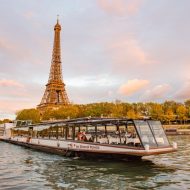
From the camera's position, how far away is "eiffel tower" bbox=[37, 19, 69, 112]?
12900 centimetres

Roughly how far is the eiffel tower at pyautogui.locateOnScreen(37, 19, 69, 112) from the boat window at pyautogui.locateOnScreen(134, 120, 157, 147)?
106890 millimetres

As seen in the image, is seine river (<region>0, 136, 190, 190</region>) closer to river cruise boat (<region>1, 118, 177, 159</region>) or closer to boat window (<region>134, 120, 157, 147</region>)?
river cruise boat (<region>1, 118, 177, 159</region>)

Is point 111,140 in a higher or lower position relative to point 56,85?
lower

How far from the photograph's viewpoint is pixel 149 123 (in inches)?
890

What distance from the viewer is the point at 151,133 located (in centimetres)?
2211

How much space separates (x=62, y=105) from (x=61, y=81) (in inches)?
428

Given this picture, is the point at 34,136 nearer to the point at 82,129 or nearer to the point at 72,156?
the point at 82,129

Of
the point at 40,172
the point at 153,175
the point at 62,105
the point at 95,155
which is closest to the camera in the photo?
the point at 153,175

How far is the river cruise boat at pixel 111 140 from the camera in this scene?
21.5m

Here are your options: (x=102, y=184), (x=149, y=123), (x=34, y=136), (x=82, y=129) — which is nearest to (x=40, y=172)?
(x=102, y=184)

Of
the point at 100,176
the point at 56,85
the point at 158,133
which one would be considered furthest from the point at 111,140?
the point at 56,85

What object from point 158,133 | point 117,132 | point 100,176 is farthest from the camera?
point 117,132

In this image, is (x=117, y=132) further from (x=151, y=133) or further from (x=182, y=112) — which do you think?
(x=182, y=112)

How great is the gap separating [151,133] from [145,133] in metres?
0.70
